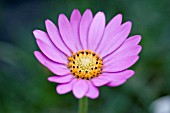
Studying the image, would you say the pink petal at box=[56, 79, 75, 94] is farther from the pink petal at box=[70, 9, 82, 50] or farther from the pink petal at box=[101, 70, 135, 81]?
the pink petal at box=[70, 9, 82, 50]

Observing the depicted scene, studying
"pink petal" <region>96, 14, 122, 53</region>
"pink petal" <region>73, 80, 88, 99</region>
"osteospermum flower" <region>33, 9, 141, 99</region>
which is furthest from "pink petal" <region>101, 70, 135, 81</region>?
"pink petal" <region>96, 14, 122, 53</region>

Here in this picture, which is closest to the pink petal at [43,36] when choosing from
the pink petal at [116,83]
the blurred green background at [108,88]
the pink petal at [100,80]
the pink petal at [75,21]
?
the pink petal at [75,21]

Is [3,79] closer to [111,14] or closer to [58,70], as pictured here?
[111,14]

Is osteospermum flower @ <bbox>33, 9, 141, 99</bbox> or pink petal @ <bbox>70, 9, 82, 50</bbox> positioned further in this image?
pink petal @ <bbox>70, 9, 82, 50</bbox>

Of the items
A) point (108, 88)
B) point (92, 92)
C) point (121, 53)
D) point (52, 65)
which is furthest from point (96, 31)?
point (108, 88)

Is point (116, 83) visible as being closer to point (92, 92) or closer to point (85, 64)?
point (92, 92)

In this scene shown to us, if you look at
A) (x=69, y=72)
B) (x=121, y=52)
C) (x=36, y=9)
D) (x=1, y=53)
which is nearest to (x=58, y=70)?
(x=69, y=72)
